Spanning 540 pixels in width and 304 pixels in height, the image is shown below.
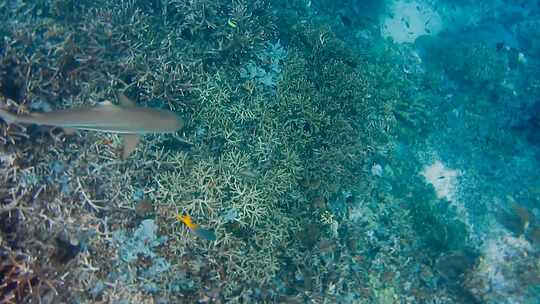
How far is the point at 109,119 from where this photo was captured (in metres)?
4.30

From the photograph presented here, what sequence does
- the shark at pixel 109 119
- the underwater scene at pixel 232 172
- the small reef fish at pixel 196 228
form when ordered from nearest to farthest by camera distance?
the shark at pixel 109 119 < the underwater scene at pixel 232 172 < the small reef fish at pixel 196 228

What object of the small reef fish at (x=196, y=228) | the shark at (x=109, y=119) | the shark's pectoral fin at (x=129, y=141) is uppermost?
the shark at (x=109, y=119)

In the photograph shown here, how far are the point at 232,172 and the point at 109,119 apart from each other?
89.4 inches

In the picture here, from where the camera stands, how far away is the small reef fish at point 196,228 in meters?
4.88

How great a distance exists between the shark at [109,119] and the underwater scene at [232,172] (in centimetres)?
2

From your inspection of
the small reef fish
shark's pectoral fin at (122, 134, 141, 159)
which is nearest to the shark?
shark's pectoral fin at (122, 134, 141, 159)

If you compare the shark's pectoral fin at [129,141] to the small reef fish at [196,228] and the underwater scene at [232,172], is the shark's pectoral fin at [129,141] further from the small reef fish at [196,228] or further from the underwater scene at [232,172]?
the small reef fish at [196,228]

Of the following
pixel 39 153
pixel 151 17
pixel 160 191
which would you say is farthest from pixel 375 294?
pixel 151 17

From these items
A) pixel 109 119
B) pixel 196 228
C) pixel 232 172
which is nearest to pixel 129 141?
pixel 109 119

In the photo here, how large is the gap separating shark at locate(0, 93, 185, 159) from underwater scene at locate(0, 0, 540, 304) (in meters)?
0.02

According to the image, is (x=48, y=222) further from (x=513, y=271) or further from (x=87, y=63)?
(x=513, y=271)

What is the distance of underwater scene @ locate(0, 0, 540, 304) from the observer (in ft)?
15.3

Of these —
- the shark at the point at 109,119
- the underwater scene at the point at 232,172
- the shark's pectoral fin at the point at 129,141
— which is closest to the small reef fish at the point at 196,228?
the underwater scene at the point at 232,172

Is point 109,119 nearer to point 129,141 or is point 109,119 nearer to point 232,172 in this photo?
point 129,141
